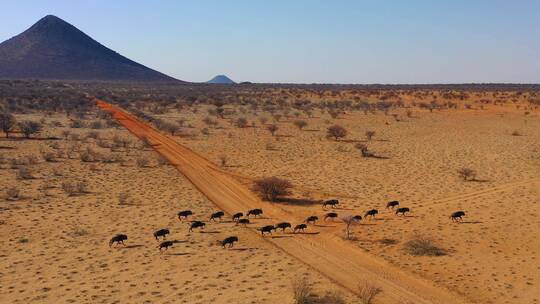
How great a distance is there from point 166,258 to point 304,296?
495cm

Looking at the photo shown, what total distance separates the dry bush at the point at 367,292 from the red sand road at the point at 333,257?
0.18 meters

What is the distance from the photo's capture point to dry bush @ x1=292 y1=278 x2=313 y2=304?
1133 centimetres

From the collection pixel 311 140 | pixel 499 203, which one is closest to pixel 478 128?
pixel 311 140

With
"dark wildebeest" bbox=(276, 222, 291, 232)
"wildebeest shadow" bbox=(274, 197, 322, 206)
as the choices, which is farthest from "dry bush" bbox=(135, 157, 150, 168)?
"dark wildebeest" bbox=(276, 222, 291, 232)

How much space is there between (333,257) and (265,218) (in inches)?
193

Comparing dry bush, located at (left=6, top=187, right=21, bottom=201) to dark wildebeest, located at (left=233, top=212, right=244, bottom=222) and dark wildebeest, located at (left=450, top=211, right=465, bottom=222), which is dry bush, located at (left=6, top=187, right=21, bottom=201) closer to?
dark wildebeest, located at (left=233, top=212, right=244, bottom=222)

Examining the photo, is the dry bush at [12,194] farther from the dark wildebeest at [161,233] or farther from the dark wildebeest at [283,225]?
the dark wildebeest at [283,225]

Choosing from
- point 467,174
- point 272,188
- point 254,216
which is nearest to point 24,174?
point 272,188

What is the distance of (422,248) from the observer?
15.3 m

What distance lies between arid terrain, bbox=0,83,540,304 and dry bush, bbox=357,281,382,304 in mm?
101

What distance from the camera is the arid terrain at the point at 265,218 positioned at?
1274 cm

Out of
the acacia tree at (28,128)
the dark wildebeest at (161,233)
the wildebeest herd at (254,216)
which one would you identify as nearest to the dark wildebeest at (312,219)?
the wildebeest herd at (254,216)

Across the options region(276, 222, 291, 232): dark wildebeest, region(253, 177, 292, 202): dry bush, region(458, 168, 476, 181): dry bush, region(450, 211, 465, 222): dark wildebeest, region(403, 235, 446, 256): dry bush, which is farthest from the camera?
region(458, 168, 476, 181): dry bush

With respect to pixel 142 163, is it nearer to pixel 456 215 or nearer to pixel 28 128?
pixel 28 128
